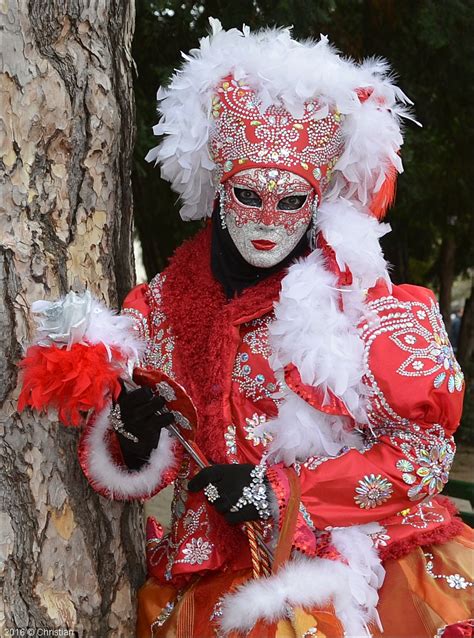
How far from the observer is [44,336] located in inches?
73.3

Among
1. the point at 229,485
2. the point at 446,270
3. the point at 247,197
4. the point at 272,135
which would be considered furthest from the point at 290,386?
the point at 446,270

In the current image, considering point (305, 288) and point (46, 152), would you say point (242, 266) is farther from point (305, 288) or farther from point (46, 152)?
point (46, 152)

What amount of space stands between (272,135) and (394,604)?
1220 millimetres

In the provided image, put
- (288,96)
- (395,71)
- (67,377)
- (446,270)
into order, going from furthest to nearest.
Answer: (446,270) → (395,71) → (288,96) → (67,377)

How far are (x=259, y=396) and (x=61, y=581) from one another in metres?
0.68

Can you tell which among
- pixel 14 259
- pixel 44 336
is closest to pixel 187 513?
pixel 44 336

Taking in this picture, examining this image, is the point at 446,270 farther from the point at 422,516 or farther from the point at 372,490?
the point at 372,490

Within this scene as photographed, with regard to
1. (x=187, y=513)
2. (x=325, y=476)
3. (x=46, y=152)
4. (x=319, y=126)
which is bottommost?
(x=187, y=513)

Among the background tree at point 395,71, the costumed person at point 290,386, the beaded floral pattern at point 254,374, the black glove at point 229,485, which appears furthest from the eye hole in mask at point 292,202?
the background tree at point 395,71

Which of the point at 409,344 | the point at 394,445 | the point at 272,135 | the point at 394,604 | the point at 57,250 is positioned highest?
the point at 272,135

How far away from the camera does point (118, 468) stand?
2.13 meters

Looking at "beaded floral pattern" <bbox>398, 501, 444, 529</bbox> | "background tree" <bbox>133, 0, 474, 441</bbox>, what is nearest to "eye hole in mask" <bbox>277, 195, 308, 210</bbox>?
"beaded floral pattern" <bbox>398, 501, 444, 529</bbox>

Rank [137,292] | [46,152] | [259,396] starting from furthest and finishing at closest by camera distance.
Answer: [137,292]
[259,396]
[46,152]

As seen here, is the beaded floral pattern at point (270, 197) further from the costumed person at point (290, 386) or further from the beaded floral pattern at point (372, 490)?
the beaded floral pattern at point (372, 490)
